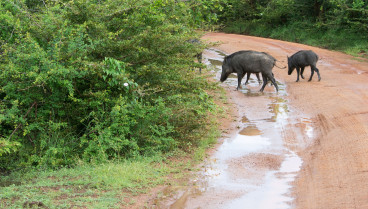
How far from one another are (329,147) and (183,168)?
3000mm

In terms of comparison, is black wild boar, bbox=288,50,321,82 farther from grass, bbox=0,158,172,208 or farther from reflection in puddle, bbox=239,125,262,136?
grass, bbox=0,158,172,208

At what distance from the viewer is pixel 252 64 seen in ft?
48.9

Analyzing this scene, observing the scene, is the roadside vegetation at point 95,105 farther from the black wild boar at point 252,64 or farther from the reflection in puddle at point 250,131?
the black wild boar at point 252,64

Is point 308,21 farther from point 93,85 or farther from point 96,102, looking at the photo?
point 96,102

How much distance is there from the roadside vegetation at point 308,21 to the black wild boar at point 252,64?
13.6 ft

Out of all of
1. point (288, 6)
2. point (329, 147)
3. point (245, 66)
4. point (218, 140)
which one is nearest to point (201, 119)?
point (218, 140)

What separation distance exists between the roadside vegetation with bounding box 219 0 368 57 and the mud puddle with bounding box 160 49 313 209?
9215 millimetres

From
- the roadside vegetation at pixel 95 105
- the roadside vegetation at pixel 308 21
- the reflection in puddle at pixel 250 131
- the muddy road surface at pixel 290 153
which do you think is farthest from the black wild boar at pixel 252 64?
the roadside vegetation at pixel 95 105

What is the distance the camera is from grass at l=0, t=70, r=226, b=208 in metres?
5.93

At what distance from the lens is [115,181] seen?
22.0 feet

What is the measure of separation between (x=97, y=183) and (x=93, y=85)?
2.54 m

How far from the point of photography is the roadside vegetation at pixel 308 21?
23.7 meters

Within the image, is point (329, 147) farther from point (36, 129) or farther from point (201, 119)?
point (36, 129)

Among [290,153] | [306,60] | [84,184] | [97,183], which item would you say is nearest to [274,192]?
[290,153]
